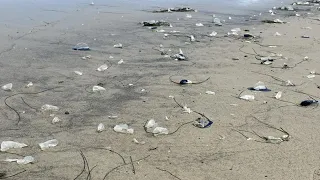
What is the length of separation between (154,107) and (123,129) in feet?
2.75

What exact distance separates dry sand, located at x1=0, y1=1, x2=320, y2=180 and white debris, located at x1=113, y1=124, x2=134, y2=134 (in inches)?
2.9

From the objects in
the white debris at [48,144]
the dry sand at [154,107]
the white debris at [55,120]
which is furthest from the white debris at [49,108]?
the white debris at [48,144]

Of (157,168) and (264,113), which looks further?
(264,113)

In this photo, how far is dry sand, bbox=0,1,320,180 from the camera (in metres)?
3.99

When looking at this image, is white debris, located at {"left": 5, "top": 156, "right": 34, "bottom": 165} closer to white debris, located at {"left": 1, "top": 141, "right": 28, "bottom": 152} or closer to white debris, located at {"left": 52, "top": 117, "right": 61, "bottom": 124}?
white debris, located at {"left": 1, "top": 141, "right": 28, "bottom": 152}

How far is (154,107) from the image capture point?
5434 mm

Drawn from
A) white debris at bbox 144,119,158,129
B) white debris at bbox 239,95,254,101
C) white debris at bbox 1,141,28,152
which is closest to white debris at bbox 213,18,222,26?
white debris at bbox 239,95,254,101

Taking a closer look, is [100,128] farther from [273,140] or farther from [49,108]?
[273,140]

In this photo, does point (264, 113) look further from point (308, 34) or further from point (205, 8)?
point (205, 8)

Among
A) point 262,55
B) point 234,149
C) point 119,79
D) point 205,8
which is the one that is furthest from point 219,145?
point 205,8

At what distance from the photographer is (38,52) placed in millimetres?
7992

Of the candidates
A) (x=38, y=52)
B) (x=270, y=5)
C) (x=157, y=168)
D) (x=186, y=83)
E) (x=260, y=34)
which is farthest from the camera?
(x=270, y=5)

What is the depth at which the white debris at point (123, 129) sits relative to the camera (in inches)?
184

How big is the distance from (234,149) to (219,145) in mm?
172
